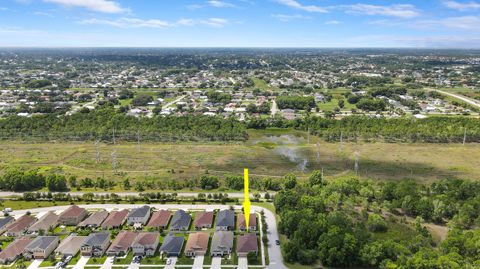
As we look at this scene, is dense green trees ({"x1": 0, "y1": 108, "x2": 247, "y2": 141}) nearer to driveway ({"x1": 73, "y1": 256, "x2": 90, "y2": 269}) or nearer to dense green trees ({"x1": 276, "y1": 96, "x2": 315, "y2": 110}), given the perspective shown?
dense green trees ({"x1": 276, "y1": 96, "x2": 315, "y2": 110})

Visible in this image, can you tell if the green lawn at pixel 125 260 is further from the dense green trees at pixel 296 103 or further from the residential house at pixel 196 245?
the dense green trees at pixel 296 103

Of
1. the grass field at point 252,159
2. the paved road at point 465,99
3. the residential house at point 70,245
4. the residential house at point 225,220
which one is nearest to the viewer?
the residential house at point 70,245

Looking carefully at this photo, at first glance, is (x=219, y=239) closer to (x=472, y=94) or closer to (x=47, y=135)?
(x=47, y=135)

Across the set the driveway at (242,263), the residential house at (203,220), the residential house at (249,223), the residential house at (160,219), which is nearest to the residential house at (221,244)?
the driveway at (242,263)

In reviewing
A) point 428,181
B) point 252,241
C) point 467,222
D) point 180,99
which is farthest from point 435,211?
point 180,99

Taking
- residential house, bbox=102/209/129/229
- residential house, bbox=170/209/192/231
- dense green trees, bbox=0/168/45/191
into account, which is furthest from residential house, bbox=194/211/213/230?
dense green trees, bbox=0/168/45/191

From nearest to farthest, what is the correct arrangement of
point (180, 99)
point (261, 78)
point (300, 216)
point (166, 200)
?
1. point (300, 216)
2. point (166, 200)
3. point (180, 99)
4. point (261, 78)
